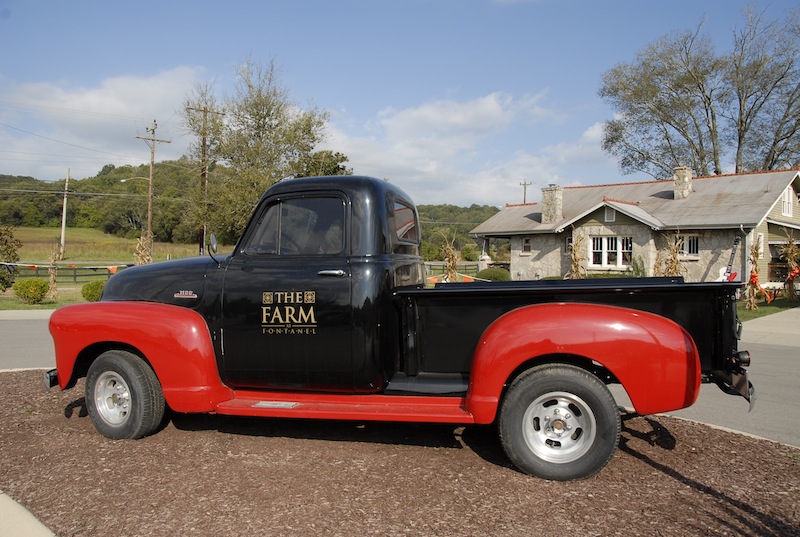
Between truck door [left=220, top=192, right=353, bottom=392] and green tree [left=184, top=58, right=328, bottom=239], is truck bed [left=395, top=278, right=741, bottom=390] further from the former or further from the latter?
green tree [left=184, top=58, right=328, bottom=239]

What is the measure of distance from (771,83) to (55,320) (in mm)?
47577

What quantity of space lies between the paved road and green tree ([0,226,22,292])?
5.04 metres

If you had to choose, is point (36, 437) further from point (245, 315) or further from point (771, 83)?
point (771, 83)

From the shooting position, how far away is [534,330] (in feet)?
13.1

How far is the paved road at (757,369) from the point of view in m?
6.02

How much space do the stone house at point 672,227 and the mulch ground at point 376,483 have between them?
21.3 meters

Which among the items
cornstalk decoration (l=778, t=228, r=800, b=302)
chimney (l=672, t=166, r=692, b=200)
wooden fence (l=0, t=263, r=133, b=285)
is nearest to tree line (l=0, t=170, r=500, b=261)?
wooden fence (l=0, t=263, r=133, b=285)

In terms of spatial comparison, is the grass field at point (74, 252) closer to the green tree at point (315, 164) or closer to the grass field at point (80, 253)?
the grass field at point (80, 253)

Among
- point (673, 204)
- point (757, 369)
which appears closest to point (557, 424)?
point (757, 369)

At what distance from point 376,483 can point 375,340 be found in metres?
1.00

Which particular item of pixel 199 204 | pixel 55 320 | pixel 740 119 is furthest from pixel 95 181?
pixel 55 320

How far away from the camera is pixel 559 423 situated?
4.07 meters

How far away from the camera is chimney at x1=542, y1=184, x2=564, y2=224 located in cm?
3141

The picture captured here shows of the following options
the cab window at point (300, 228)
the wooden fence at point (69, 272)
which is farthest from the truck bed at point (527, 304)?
the wooden fence at point (69, 272)
